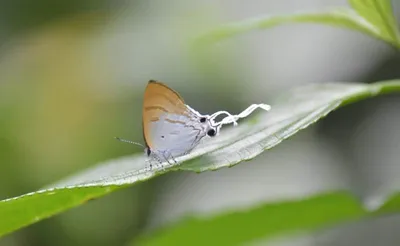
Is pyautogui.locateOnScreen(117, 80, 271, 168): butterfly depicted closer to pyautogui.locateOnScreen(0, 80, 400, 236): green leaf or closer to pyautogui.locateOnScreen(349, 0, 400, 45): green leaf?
pyautogui.locateOnScreen(0, 80, 400, 236): green leaf

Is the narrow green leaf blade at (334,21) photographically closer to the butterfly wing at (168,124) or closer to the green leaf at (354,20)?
the green leaf at (354,20)

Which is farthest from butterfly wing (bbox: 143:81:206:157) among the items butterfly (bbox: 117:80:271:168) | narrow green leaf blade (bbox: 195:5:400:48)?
narrow green leaf blade (bbox: 195:5:400:48)

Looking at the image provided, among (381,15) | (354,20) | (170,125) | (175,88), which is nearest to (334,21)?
(354,20)

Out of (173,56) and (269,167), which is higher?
(173,56)

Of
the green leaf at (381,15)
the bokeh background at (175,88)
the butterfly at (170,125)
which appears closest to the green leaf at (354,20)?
the green leaf at (381,15)

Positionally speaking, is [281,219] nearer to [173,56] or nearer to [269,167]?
[269,167]

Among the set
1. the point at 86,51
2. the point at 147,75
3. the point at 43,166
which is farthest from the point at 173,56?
the point at 43,166
